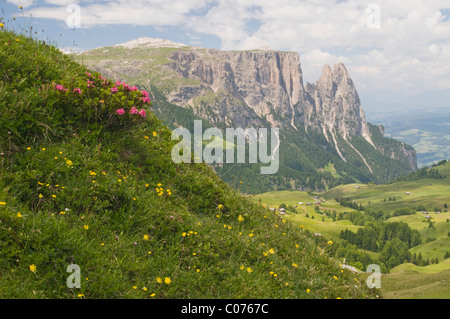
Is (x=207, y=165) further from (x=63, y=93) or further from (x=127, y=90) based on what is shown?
(x=63, y=93)

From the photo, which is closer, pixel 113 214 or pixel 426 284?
pixel 113 214

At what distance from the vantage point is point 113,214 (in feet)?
23.8

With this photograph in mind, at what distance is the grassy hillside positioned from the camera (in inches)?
221

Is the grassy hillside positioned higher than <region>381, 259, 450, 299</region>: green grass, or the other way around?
the grassy hillside

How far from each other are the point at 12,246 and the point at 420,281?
118274 mm

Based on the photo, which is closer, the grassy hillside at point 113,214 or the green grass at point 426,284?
the grassy hillside at point 113,214

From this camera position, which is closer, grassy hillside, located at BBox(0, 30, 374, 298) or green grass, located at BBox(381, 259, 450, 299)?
grassy hillside, located at BBox(0, 30, 374, 298)

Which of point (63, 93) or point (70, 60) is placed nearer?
point (63, 93)

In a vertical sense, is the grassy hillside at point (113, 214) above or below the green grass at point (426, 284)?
above

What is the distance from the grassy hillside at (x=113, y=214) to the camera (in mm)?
5613
